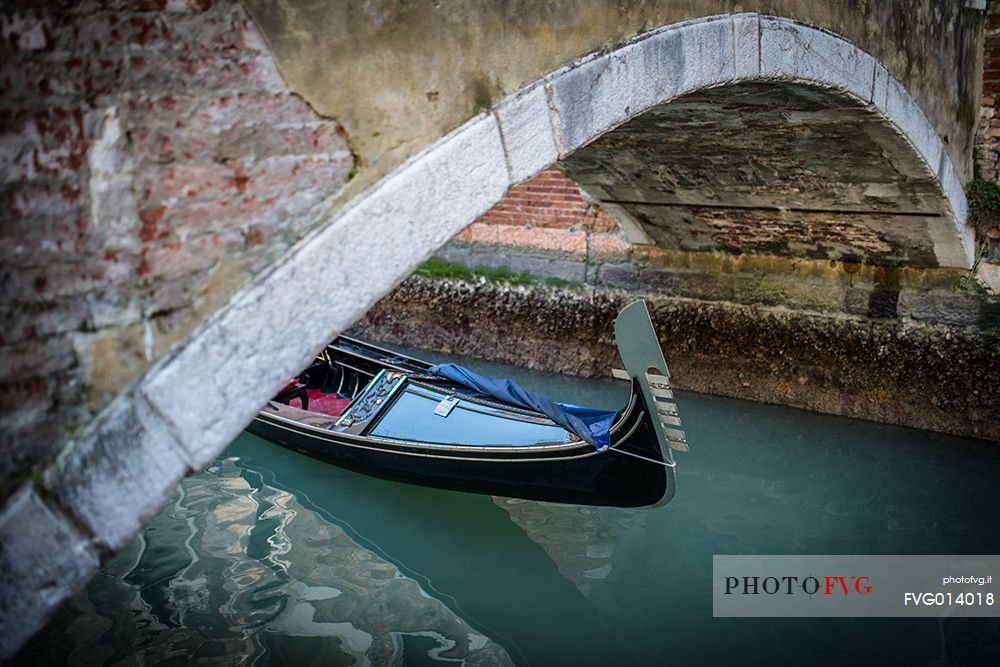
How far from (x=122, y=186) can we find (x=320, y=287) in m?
0.29

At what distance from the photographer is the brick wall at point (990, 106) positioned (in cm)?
338

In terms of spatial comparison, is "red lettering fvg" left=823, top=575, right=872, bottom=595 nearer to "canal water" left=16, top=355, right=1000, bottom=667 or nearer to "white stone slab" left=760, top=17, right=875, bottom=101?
"canal water" left=16, top=355, right=1000, bottom=667

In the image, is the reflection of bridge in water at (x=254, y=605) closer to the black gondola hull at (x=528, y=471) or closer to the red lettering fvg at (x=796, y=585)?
the black gondola hull at (x=528, y=471)

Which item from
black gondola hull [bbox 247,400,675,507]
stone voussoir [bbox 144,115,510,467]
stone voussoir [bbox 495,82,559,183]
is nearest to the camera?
stone voussoir [bbox 144,115,510,467]

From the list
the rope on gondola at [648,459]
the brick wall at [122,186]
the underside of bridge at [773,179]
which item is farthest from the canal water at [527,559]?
the brick wall at [122,186]

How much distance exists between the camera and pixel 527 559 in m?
2.85

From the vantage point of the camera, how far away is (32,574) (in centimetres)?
107

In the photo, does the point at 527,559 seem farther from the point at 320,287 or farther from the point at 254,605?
the point at 320,287

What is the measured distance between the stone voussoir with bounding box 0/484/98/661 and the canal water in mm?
1335

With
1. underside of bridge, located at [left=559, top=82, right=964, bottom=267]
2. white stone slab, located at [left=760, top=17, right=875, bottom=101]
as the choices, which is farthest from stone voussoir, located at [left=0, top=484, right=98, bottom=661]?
underside of bridge, located at [left=559, top=82, right=964, bottom=267]

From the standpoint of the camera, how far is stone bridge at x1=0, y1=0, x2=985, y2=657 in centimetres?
108

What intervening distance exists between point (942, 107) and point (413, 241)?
2.46 meters

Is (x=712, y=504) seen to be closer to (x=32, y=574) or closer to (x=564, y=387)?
(x=564, y=387)

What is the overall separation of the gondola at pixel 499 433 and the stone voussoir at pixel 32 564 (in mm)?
1588
